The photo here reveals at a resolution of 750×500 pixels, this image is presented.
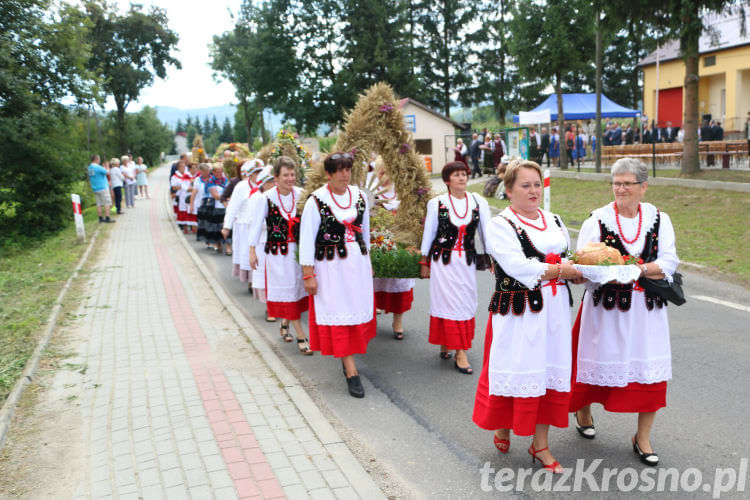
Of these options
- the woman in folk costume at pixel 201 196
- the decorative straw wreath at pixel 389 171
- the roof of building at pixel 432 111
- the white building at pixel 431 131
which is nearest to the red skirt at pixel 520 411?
the decorative straw wreath at pixel 389 171

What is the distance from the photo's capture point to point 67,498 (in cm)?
401

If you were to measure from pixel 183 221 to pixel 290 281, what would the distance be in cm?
1313

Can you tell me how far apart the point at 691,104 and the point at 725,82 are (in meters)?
23.7

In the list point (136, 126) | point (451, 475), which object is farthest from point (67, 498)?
point (136, 126)

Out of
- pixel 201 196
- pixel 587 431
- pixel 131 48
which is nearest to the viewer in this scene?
pixel 587 431

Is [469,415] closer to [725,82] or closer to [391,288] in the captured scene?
[391,288]

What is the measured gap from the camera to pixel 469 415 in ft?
17.3

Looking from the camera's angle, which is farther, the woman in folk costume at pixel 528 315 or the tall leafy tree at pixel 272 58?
the tall leafy tree at pixel 272 58

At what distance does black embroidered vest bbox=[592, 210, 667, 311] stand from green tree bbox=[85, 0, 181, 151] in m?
48.2

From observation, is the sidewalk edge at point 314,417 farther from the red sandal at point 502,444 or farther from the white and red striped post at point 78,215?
the white and red striped post at point 78,215

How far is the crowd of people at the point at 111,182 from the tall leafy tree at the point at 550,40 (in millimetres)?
15756

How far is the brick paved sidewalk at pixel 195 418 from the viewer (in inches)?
162

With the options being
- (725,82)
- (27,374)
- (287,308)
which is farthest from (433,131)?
(27,374)

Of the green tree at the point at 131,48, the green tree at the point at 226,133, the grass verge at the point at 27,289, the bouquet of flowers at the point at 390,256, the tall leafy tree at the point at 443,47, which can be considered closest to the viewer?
the bouquet of flowers at the point at 390,256
